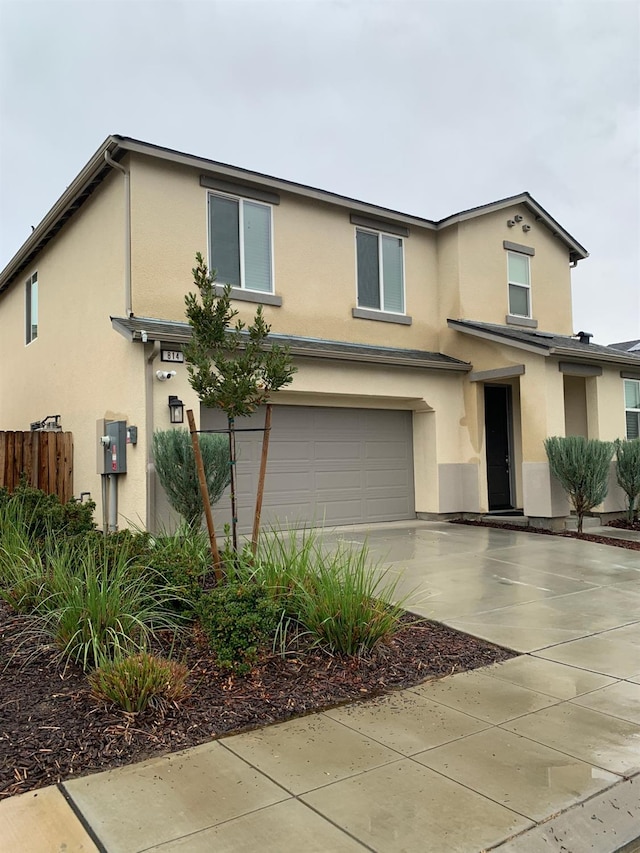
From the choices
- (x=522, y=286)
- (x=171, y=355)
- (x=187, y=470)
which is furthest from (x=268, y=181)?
(x=522, y=286)

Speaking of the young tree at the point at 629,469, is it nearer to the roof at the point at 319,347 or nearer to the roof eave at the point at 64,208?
the roof at the point at 319,347

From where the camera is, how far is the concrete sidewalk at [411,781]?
116 inches

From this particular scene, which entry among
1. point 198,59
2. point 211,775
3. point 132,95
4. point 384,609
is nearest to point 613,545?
point 384,609

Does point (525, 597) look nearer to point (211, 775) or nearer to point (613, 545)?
point (613, 545)

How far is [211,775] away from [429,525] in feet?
31.9

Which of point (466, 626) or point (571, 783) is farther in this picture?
point (466, 626)

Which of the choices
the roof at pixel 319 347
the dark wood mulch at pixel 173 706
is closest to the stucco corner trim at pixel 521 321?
the roof at pixel 319 347

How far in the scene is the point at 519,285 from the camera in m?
15.2

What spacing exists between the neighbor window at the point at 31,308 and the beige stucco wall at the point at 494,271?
9.26 meters

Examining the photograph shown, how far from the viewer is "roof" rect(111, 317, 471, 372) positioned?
9.49 metres

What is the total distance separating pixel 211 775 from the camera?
Answer: 3.47 metres

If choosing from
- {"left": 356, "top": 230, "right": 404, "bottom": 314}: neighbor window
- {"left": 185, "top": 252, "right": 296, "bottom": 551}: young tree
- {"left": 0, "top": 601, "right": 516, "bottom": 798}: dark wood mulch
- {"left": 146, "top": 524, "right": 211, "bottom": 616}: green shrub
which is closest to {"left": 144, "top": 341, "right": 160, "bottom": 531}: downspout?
{"left": 146, "top": 524, "right": 211, "bottom": 616}: green shrub

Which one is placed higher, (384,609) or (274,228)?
(274,228)

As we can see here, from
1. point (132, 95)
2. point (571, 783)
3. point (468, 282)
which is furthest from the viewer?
point (132, 95)
